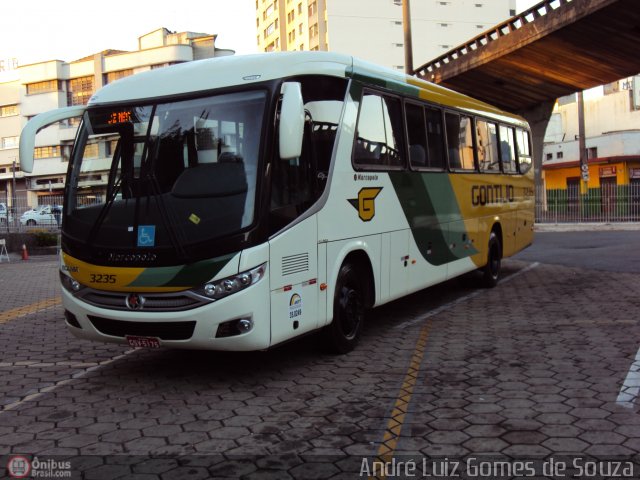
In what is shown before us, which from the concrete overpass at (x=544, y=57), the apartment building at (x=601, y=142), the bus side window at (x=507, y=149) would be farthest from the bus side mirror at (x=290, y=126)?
the apartment building at (x=601, y=142)

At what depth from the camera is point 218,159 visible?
553cm

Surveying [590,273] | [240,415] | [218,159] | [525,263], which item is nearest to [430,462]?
[240,415]

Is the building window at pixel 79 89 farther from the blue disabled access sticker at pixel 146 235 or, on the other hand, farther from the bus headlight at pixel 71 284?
the blue disabled access sticker at pixel 146 235

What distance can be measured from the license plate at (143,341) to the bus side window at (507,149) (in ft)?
27.1

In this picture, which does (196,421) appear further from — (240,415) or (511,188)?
(511,188)

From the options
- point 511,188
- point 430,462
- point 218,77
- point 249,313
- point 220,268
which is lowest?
point 430,462

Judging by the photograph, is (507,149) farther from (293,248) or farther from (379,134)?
(293,248)

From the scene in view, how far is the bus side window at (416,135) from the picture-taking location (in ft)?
26.4

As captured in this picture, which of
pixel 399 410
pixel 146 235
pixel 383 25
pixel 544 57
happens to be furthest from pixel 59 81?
pixel 399 410

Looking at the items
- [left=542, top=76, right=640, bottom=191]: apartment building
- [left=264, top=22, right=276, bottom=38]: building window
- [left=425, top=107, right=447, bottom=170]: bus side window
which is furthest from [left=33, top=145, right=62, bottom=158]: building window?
[left=425, top=107, right=447, bottom=170]: bus side window

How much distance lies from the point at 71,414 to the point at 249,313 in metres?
1.62

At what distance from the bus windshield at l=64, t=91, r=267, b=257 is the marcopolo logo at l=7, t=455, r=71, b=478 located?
1.89 m

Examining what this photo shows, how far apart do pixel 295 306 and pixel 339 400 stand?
38.2 inches

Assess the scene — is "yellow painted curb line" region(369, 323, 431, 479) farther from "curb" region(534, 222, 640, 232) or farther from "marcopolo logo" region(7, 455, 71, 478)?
"curb" region(534, 222, 640, 232)
